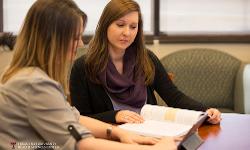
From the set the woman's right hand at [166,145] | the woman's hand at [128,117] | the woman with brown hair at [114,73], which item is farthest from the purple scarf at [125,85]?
the woman's right hand at [166,145]

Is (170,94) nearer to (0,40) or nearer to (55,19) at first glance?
(55,19)

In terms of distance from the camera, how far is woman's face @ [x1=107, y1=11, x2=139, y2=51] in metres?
2.13

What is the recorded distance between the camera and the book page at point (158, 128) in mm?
1533

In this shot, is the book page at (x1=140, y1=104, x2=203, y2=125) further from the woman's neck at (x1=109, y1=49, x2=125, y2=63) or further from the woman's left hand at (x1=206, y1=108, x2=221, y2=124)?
the woman's neck at (x1=109, y1=49, x2=125, y2=63)

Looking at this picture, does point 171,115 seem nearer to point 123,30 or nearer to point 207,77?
point 123,30

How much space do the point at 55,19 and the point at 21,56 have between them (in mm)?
146

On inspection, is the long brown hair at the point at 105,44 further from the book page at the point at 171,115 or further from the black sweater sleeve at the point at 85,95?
the book page at the point at 171,115

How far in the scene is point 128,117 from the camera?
1.79 meters

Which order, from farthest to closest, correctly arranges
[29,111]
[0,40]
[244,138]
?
[0,40]
[244,138]
[29,111]

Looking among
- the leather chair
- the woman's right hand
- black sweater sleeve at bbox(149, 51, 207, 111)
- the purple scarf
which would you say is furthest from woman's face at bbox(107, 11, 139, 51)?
the leather chair

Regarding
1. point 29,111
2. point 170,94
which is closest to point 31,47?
point 29,111

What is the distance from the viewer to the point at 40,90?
3.80 ft

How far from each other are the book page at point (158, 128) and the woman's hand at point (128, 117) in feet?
0.11

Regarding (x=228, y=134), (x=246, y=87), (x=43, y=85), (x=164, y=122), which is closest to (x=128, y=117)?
(x=164, y=122)
